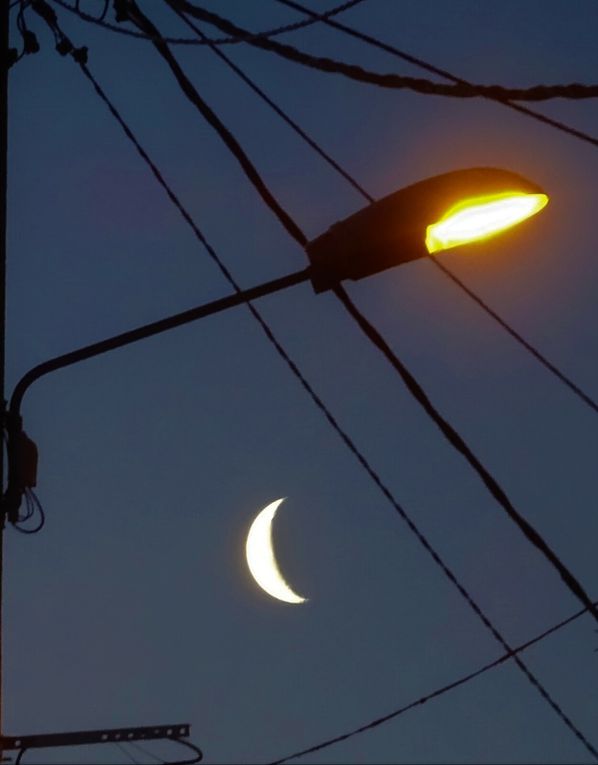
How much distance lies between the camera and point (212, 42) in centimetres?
491

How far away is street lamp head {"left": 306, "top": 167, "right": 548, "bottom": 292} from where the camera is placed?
14.2 feet

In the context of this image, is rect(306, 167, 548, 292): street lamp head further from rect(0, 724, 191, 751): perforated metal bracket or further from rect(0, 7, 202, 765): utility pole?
rect(0, 724, 191, 751): perforated metal bracket

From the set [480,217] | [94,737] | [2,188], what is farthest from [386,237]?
[94,737]

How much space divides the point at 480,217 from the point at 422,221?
30 cm

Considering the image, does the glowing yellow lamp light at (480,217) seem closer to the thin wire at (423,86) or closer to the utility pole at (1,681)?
the thin wire at (423,86)

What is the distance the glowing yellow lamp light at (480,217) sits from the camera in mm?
4355

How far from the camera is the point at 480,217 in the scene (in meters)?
4.47

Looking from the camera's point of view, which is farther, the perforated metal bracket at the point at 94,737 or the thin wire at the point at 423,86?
the perforated metal bracket at the point at 94,737

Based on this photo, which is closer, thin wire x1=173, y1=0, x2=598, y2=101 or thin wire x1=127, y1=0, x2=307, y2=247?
thin wire x1=173, y1=0, x2=598, y2=101

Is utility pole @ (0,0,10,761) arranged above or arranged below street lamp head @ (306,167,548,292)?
above

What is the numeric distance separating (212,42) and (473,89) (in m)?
1.31

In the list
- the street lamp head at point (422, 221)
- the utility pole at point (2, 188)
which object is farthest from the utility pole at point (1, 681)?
the street lamp head at point (422, 221)

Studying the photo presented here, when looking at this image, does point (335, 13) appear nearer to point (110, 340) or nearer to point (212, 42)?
point (212, 42)

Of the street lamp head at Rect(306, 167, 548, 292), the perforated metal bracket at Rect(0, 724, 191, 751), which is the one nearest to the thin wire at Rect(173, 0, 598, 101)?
the street lamp head at Rect(306, 167, 548, 292)
